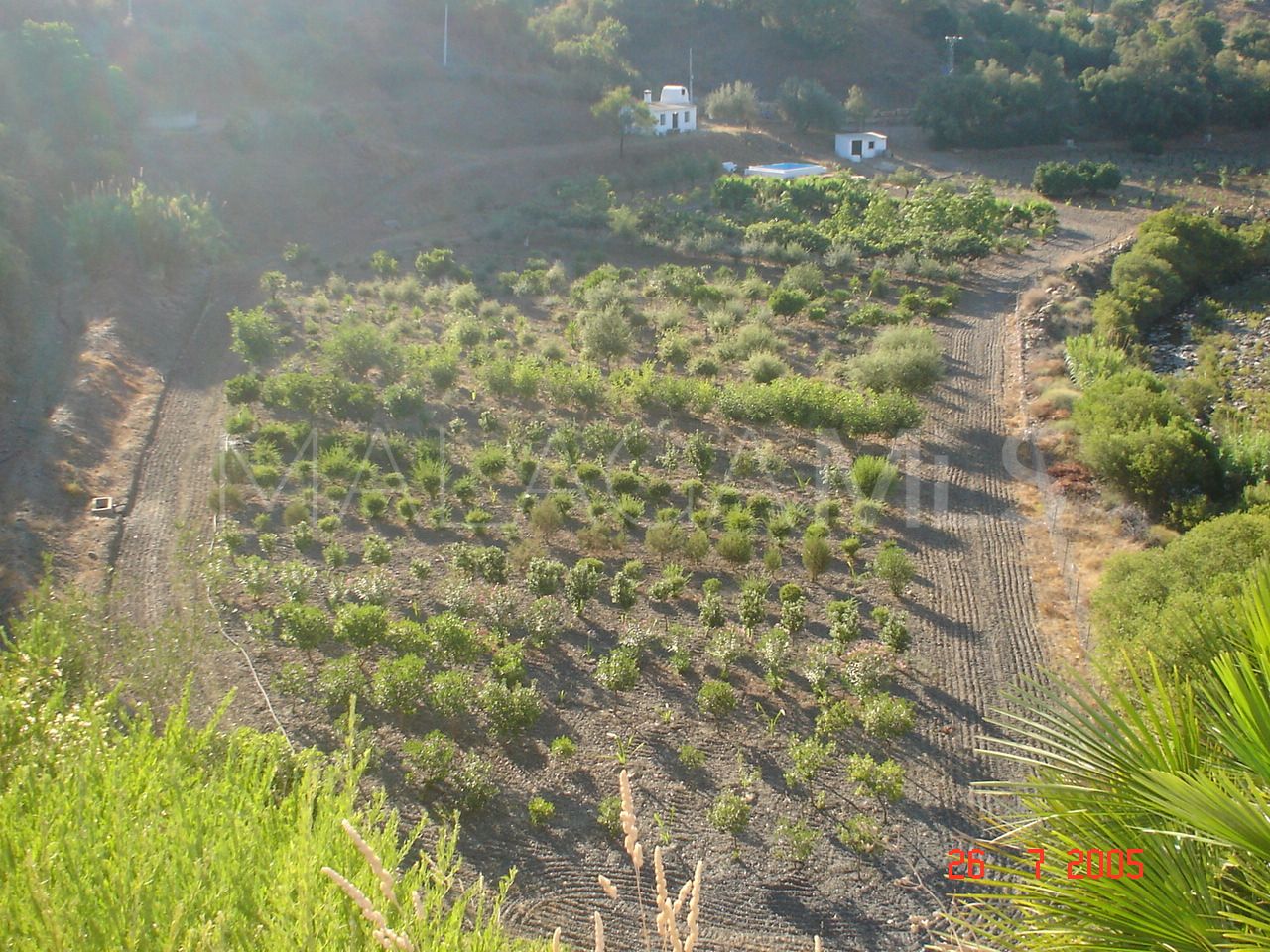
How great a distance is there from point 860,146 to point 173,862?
37.1 m

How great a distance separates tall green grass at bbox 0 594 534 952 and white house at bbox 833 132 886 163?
1418 inches

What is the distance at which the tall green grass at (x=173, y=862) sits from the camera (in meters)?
2.43

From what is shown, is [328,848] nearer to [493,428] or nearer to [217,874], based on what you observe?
[217,874]

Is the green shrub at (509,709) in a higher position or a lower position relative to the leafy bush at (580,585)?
lower

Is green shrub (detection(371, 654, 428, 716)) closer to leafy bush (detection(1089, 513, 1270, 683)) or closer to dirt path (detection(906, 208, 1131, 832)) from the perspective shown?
dirt path (detection(906, 208, 1131, 832))

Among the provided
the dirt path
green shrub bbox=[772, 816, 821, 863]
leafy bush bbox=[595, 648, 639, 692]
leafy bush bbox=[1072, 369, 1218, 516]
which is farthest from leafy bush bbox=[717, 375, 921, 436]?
green shrub bbox=[772, 816, 821, 863]

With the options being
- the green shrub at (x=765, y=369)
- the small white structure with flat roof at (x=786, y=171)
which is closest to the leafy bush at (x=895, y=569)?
the green shrub at (x=765, y=369)

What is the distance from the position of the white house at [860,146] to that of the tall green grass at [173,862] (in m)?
36.0

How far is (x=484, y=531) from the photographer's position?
34.1 feet

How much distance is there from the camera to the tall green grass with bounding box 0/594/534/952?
243 centimetres

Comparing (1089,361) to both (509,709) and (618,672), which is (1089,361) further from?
(509,709)

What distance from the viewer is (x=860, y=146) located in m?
35.7

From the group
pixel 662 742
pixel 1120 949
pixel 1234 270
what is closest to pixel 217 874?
pixel 1120 949

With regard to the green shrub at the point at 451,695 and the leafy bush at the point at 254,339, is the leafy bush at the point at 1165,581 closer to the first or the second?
the green shrub at the point at 451,695
